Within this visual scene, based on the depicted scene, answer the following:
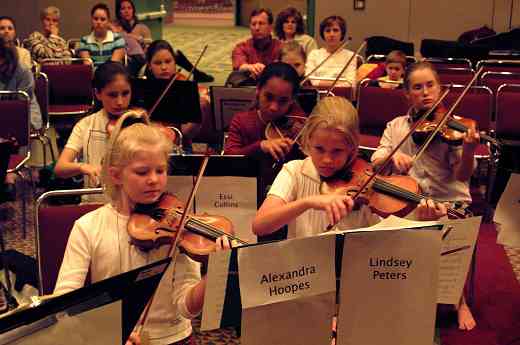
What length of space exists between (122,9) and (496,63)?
12.2ft

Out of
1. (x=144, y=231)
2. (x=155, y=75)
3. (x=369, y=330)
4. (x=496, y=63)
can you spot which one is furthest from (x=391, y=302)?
(x=496, y=63)

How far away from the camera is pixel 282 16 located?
6660 mm

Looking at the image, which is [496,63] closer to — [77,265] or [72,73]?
[72,73]

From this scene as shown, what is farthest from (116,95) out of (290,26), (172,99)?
(290,26)

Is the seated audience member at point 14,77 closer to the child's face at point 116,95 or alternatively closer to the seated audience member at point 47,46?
the child's face at point 116,95

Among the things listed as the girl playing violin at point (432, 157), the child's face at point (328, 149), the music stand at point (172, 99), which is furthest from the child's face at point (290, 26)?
the child's face at point (328, 149)

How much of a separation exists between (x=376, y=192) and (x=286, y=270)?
85 centimetres

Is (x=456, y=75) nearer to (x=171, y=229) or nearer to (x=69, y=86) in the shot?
(x=69, y=86)

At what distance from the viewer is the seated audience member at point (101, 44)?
6750mm

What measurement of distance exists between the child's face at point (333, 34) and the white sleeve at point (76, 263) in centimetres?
431

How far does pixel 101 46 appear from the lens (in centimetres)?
679

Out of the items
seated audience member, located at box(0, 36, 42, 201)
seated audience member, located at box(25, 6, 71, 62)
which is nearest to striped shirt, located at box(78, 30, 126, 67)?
seated audience member, located at box(25, 6, 71, 62)

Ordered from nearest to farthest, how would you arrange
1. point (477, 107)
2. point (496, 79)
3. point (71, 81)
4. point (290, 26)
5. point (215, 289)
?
point (215, 289), point (477, 107), point (71, 81), point (496, 79), point (290, 26)

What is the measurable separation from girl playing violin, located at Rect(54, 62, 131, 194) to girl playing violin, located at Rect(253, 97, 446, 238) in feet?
3.26
